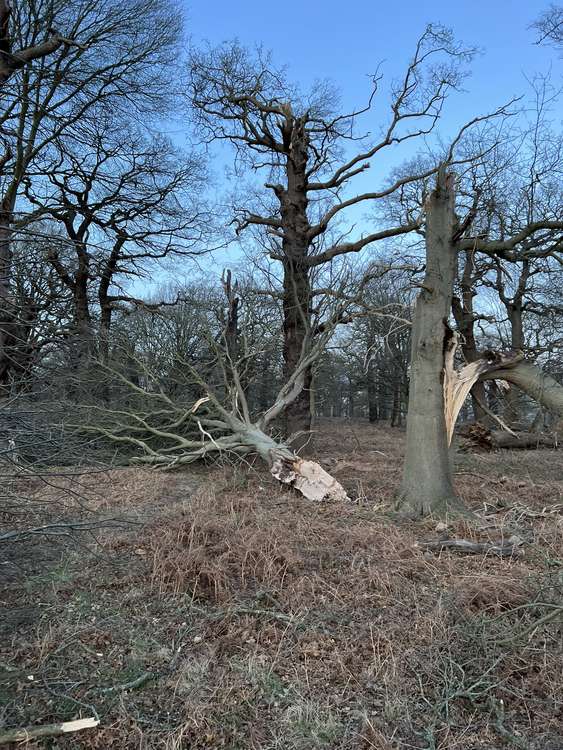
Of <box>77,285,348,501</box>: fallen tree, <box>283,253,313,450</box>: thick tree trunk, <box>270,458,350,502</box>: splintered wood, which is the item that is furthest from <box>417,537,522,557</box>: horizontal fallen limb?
<box>283,253,313,450</box>: thick tree trunk

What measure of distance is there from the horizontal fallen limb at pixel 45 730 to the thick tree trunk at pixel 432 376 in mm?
4250

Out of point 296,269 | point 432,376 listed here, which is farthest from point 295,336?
point 432,376

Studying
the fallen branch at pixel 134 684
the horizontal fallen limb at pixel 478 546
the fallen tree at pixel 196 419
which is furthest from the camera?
the fallen tree at pixel 196 419

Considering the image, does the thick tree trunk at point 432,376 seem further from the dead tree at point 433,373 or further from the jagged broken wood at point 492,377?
the jagged broken wood at point 492,377

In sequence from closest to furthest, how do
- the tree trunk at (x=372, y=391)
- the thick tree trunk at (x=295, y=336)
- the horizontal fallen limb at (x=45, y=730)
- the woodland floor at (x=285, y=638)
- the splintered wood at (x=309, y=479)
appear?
1. the horizontal fallen limb at (x=45, y=730)
2. the woodland floor at (x=285, y=638)
3. the splintered wood at (x=309, y=479)
4. the thick tree trunk at (x=295, y=336)
5. the tree trunk at (x=372, y=391)

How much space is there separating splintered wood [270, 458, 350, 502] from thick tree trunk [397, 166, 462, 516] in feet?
3.33

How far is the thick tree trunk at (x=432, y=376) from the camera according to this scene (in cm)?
605

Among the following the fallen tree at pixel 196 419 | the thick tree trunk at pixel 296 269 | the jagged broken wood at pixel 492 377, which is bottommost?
the fallen tree at pixel 196 419

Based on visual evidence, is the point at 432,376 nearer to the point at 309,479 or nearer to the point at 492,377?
the point at 492,377

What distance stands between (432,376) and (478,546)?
2199 mm

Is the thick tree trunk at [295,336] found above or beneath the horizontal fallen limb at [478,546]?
above

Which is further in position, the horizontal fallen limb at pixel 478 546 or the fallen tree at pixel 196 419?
the fallen tree at pixel 196 419

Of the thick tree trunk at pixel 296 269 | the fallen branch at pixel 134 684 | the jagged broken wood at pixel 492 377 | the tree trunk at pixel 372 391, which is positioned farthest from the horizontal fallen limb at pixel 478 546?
the tree trunk at pixel 372 391

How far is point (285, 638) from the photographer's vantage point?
10.8 ft
